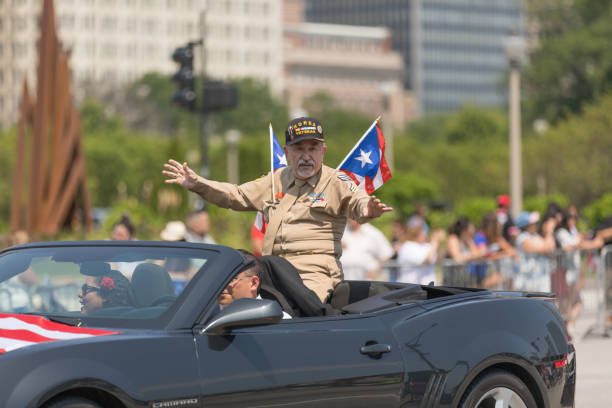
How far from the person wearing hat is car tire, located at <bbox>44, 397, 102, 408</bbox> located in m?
2.14

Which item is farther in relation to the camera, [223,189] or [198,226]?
[198,226]

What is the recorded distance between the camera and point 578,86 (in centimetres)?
8056

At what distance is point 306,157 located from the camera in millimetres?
7285

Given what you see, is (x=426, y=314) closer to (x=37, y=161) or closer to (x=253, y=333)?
(x=253, y=333)

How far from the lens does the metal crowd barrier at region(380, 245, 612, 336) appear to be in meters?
14.8

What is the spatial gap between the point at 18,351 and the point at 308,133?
8.76 ft

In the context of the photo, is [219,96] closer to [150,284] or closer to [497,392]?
[497,392]

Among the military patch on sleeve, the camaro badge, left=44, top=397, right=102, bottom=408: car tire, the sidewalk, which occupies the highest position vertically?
the military patch on sleeve

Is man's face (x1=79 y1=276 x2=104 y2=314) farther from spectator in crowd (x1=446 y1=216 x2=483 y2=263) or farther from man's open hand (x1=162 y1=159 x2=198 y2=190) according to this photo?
spectator in crowd (x1=446 y1=216 x2=483 y2=263)

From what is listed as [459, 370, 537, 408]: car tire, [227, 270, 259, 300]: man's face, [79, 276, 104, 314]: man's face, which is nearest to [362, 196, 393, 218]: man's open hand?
[227, 270, 259, 300]: man's face

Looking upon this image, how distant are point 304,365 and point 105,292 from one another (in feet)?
3.06

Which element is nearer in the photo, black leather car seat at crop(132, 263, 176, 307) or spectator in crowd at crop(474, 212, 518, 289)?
black leather car seat at crop(132, 263, 176, 307)

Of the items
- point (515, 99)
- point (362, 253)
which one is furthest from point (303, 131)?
point (515, 99)

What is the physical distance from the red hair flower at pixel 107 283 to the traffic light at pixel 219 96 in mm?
14611
